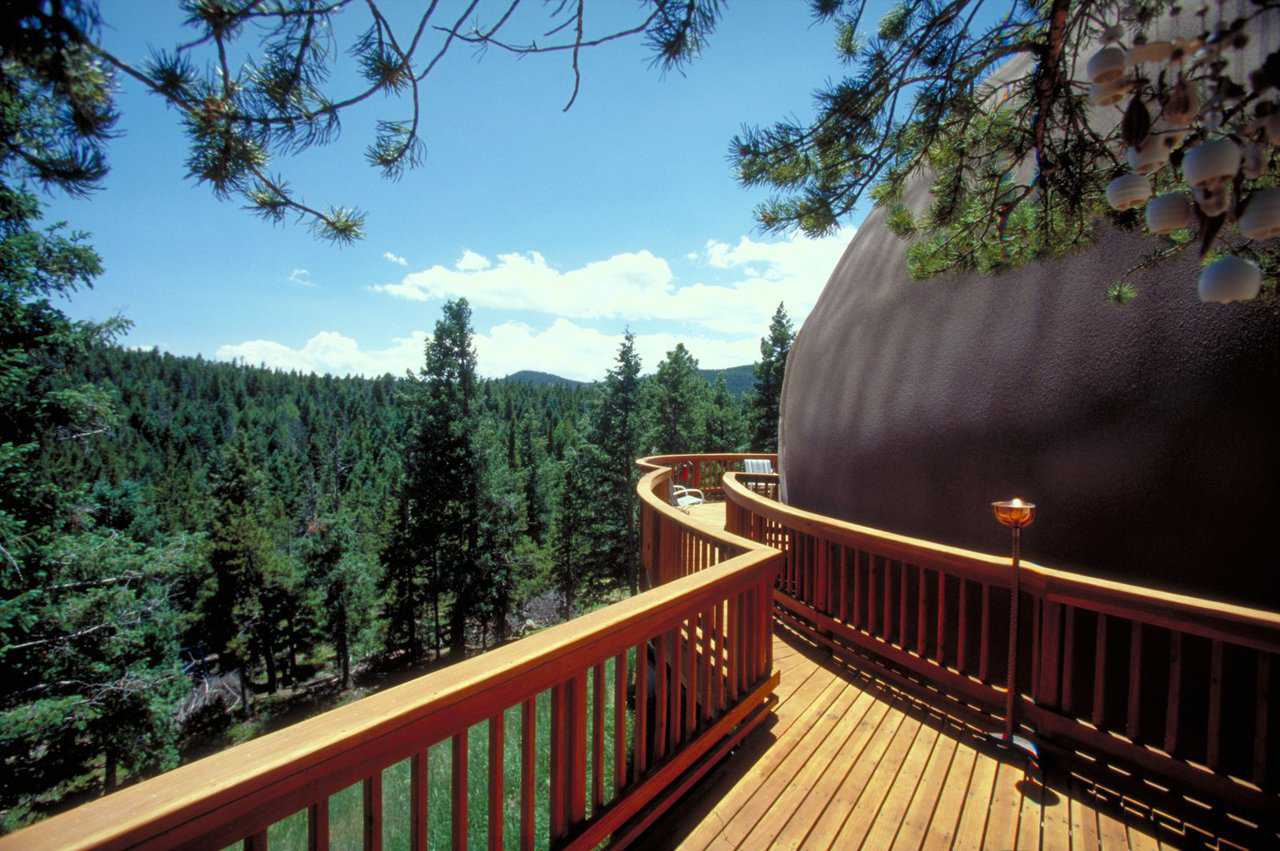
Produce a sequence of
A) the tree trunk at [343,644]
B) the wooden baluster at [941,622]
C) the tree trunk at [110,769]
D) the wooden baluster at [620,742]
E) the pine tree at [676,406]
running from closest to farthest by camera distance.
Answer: the wooden baluster at [620,742]
the wooden baluster at [941,622]
the tree trunk at [110,769]
the tree trunk at [343,644]
the pine tree at [676,406]

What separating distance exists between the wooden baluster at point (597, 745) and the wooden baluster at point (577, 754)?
50 mm

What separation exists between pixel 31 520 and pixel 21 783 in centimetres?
632

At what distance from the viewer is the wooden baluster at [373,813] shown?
1598 millimetres

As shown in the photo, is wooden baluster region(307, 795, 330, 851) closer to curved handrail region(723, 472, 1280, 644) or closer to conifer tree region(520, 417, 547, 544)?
curved handrail region(723, 472, 1280, 644)

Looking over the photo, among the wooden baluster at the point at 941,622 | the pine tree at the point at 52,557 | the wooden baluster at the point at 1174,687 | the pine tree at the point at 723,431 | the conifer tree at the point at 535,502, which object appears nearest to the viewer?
the wooden baluster at the point at 1174,687

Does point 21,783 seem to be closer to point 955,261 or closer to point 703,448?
point 955,261

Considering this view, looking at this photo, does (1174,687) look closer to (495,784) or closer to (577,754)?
(577,754)

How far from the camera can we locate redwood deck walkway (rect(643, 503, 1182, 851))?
110 inches

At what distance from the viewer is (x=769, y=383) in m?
33.4

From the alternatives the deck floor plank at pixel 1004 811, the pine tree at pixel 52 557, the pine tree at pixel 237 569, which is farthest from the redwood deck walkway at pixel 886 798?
the pine tree at pixel 237 569

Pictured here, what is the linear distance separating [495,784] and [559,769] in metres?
0.39

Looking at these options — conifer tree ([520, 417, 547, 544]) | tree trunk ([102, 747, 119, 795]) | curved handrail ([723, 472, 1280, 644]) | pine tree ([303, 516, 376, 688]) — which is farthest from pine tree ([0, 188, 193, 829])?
conifer tree ([520, 417, 547, 544])

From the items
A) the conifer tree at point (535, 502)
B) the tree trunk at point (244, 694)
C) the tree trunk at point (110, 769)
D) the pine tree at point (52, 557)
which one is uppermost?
the pine tree at point (52, 557)

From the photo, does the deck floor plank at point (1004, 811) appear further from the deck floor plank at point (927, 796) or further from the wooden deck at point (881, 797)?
the deck floor plank at point (927, 796)
